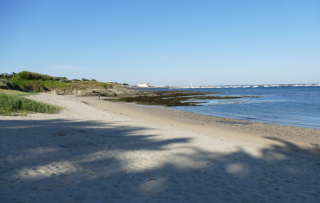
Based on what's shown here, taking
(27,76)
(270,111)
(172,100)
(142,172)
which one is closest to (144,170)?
(142,172)

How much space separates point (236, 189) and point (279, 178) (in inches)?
64.3

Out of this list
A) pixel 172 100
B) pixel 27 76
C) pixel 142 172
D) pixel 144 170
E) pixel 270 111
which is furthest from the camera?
pixel 27 76

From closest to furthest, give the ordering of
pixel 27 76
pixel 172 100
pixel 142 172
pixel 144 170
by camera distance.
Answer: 1. pixel 142 172
2. pixel 144 170
3. pixel 172 100
4. pixel 27 76

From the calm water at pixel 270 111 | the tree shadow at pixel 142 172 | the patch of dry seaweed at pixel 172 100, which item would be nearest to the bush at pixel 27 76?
the patch of dry seaweed at pixel 172 100

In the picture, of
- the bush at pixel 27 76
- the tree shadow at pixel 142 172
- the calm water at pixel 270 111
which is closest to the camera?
the tree shadow at pixel 142 172

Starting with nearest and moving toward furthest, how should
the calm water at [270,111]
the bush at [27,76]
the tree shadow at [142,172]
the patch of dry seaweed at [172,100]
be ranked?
the tree shadow at [142,172], the calm water at [270,111], the patch of dry seaweed at [172,100], the bush at [27,76]

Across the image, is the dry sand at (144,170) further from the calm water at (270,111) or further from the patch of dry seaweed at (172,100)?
the patch of dry seaweed at (172,100)

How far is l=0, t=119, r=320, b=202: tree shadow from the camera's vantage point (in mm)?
3797

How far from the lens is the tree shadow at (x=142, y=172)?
149 inches

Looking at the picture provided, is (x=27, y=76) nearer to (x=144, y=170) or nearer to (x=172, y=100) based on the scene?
(x=172, y=100)

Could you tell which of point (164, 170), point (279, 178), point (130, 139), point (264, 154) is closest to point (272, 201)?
point (279, 178)

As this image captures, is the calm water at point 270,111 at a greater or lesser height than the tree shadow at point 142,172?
lesser

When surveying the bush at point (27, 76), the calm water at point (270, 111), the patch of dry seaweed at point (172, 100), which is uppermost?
the bush at point (27, 76)

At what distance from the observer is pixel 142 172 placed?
196 inches
